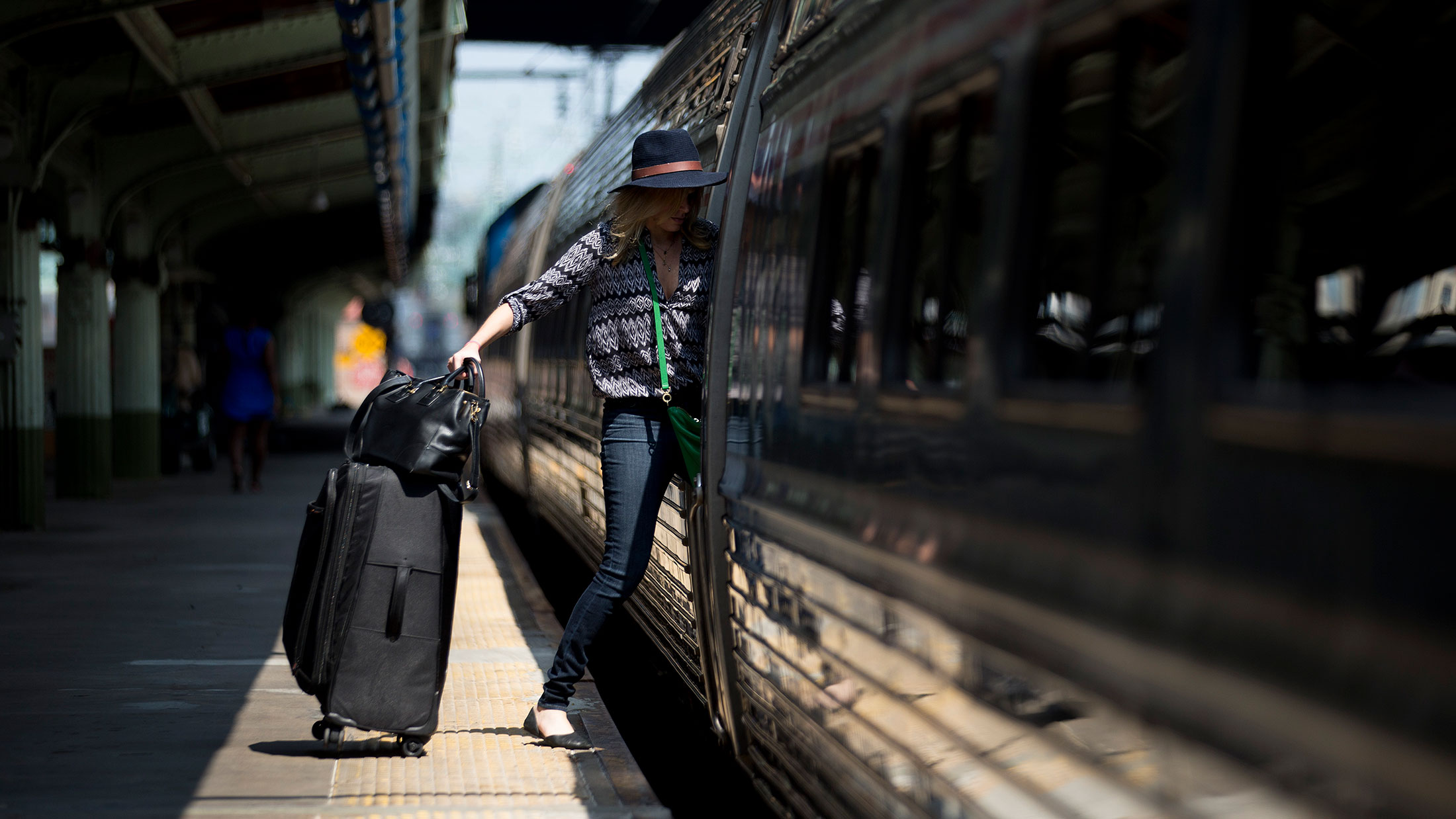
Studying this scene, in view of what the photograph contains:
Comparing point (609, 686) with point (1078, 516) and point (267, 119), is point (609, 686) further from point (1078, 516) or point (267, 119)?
point (267, 119)

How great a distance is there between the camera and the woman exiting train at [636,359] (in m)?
4.36

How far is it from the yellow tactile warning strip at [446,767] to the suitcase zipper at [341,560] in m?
0.41

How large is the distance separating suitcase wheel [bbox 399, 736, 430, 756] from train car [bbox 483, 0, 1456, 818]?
1.40 m

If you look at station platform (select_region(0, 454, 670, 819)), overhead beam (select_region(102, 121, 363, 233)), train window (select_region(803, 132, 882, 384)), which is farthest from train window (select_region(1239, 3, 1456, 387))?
overhead beam (select_region(102, 121, 363, 233))

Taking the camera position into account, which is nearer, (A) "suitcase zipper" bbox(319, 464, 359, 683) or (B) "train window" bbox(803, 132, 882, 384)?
(B) "train window" bbox(803, 132, 882, 384)

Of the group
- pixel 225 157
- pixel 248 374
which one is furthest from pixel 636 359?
pixel 225 157

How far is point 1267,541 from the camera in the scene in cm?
147

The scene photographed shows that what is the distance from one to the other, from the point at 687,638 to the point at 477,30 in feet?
65.8

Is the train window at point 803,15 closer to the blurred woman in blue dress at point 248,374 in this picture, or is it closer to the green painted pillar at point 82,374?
the blurred woman in blue dress at point 248,374

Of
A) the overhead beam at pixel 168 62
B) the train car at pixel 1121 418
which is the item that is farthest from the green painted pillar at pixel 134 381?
the train car at pixel 1121 418

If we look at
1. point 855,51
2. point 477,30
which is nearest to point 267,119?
point 477,30

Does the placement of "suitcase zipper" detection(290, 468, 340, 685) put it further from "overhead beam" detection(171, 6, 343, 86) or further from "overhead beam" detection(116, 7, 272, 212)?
"overhead beam" detection(171, 6, 343, 86)

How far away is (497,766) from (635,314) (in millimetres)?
1340

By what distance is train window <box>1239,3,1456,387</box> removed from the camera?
1.72 metres
